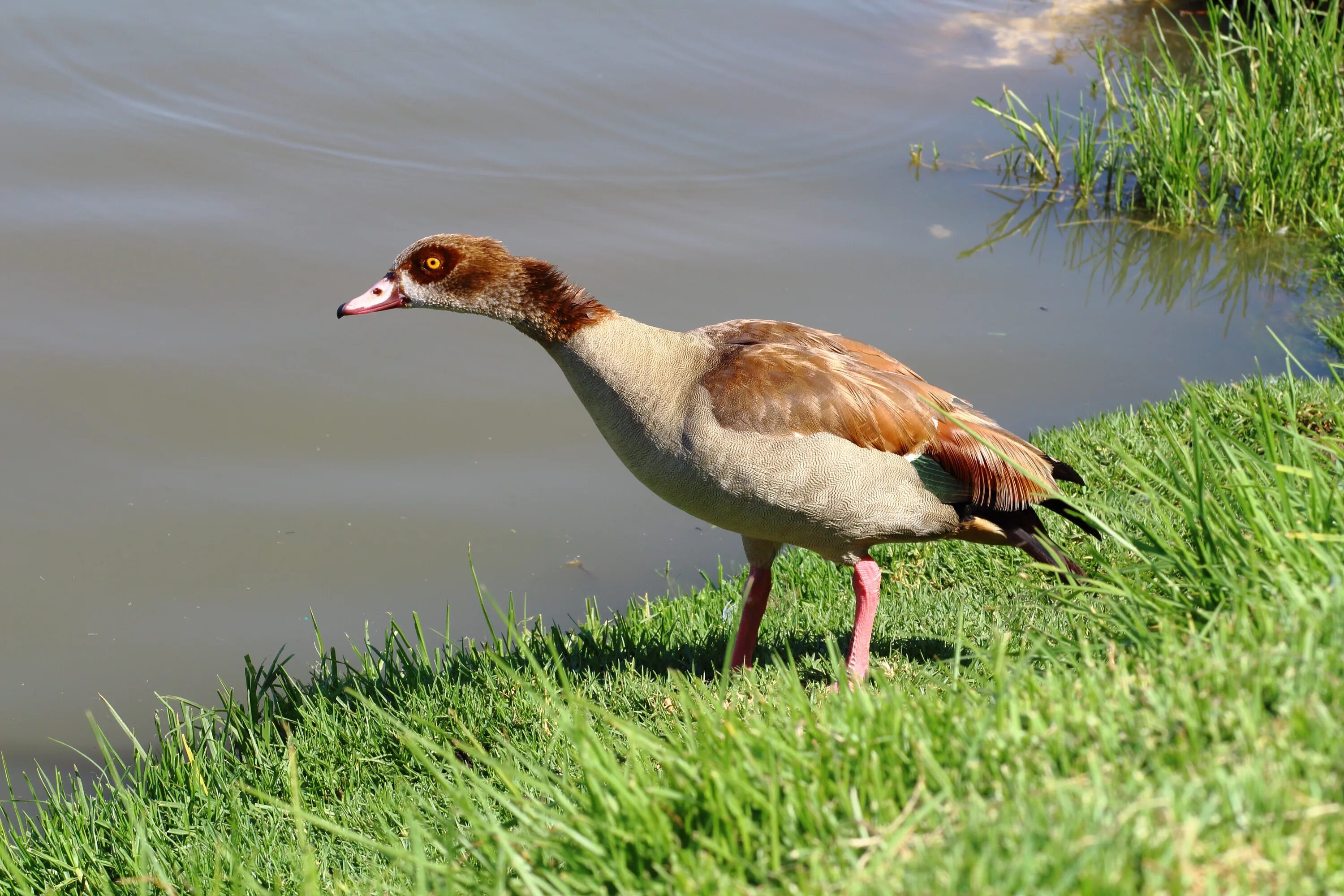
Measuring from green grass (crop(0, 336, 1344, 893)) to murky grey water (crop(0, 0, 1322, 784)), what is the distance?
1.37 m

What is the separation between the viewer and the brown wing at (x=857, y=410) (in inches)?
158

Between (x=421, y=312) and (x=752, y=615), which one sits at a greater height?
(x=421, y=312)

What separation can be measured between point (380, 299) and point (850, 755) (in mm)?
2838

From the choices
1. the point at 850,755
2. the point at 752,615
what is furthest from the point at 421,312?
the point at 850,755

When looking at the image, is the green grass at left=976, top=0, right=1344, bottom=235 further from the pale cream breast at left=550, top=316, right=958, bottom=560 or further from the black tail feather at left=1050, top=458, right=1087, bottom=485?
the pale cream breast at left=550, top=316, right=958, bottom=560

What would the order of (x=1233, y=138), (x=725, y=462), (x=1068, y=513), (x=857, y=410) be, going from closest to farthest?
(x=725, y=462), (x=857, y=410), (x=1068, y=513), (x=1233, y=138)

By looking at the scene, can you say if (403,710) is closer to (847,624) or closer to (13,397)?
(847,624)

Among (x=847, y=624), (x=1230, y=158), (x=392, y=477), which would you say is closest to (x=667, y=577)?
(x=847, y=624)

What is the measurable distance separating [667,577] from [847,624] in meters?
1.07

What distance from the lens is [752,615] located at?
14.7 ft

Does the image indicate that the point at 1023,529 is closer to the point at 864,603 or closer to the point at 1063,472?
the point at 1063,472

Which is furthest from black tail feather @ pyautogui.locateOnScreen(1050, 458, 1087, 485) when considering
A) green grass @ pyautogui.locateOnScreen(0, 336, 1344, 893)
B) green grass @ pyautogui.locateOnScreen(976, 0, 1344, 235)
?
green grass @ pyautogui.locateOnScreen(976, 0, 1344, 235)

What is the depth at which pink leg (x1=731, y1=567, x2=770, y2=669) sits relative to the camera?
4.45m

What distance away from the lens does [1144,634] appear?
104 inches
